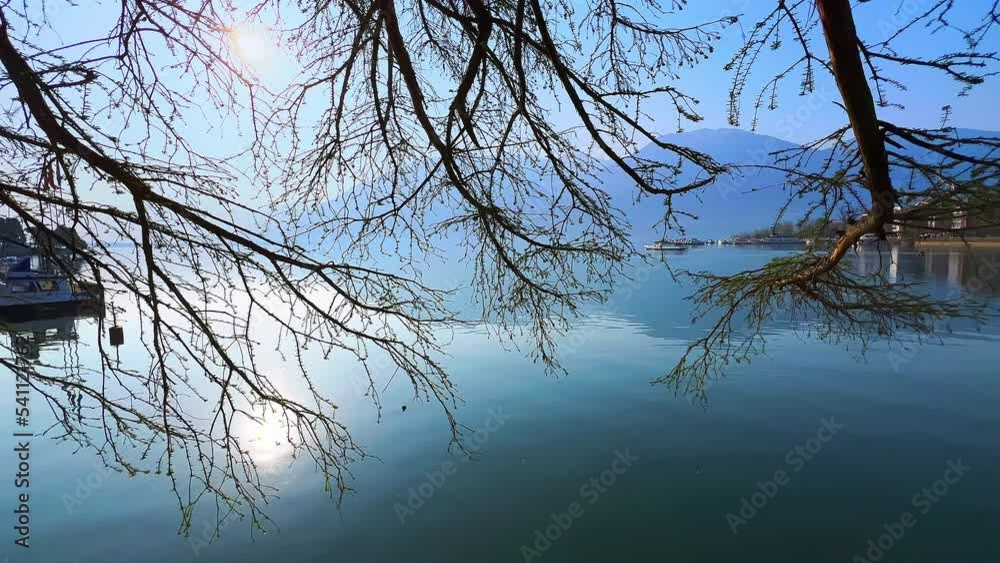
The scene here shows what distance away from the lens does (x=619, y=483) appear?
728 centimetres

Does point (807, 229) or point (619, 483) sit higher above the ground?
point (807, 229)

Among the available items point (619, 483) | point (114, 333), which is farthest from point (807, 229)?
point (619, 483)

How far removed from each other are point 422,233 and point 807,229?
2.25 metres

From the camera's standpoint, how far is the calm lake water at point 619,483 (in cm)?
594

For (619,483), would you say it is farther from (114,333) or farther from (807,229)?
(114,333)

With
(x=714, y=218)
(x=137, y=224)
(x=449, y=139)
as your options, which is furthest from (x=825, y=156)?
(x=714, y=218)

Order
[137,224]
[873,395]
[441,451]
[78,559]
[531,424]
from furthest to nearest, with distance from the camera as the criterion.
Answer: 1. [873,395]
2. [531,424]
3. [441,451]
4. [78,559]
5. [137,224]

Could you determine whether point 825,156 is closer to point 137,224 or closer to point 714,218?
point 137,224

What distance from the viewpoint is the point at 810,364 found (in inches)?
500

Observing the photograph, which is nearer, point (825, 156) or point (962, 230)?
point (962, 230)

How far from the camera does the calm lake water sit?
19.5 feet

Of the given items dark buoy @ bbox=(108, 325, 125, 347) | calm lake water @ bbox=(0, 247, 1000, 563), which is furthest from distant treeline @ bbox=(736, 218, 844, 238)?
dark buoy @ bbox=(108, 325, 125, 347)

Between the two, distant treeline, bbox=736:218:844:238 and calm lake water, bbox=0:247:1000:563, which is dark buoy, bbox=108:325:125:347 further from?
distant treeline, bbox=736:218:844:238

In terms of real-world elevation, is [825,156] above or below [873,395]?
above
